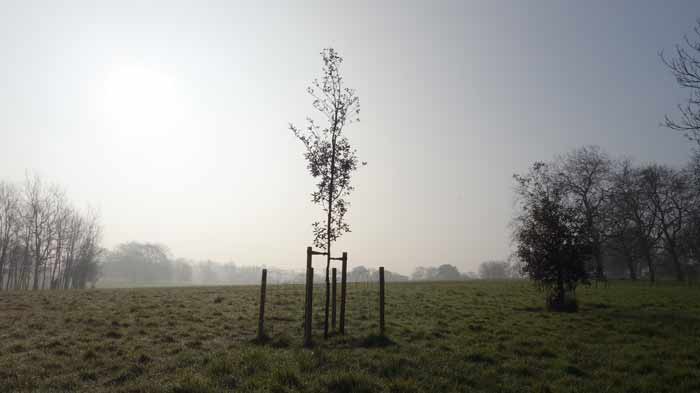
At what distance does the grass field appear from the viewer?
28.3ft

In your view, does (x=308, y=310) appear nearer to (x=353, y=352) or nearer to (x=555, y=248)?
(x=353, y=352)

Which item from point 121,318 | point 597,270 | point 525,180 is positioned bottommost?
point 121,318

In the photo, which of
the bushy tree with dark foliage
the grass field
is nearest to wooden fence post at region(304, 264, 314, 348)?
the grass field

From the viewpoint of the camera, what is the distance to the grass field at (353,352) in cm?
863

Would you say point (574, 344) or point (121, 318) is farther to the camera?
point (121, 318)

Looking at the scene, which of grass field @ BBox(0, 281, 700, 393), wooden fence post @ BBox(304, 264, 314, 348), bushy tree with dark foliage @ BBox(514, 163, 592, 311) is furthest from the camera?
bushy tree with dark foliage @ BBox(514, 163, 592, 311)

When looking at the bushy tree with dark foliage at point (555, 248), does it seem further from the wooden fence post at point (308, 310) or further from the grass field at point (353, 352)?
the wooden fence post at point (308, 310)

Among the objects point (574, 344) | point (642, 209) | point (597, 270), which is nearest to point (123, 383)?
point (574, 344)

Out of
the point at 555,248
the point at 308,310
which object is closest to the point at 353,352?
the point at 308,310

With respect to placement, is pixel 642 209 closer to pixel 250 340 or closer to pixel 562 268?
pixel 562 268

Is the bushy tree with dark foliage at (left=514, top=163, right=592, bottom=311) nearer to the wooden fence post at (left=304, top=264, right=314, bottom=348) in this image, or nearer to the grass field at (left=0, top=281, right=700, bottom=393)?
the grass field at (left=0, top=281, right=700, bottom=393)

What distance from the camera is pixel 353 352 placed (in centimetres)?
1125

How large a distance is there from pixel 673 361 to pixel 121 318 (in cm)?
2065

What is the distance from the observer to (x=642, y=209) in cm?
5297
